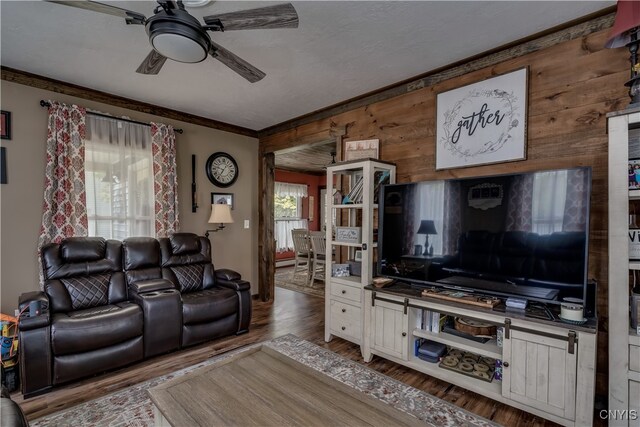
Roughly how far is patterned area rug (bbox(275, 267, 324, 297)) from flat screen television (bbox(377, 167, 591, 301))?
2586 millimetres

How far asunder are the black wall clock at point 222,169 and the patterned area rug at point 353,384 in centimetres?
257

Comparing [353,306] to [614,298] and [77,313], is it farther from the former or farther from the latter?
[77,313]

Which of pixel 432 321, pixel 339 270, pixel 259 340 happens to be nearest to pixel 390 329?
pixel 432 321

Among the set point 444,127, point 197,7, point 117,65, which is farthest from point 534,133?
point 117,65

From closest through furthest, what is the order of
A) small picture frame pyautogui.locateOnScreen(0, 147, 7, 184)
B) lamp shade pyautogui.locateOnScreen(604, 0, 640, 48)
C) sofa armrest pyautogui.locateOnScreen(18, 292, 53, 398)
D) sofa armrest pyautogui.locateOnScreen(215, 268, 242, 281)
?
lamp shade pyautogui.locateOnScreen(604, 0, 640, 48) → sofa armrest pyautogui.locateOnScreen(18, 292, 53, 398) → small picture frame pyautogui.locateOnScreen(0, 147, 7, 184) → sofa armrest pyautogui.locateOnScreen(215, 268, 242, 281)

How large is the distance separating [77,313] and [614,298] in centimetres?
379

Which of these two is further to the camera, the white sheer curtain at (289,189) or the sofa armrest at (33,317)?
the white sheer curtain at (289,189)

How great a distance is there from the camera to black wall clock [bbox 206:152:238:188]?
4.31 meters

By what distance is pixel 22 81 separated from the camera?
2863 millimetres

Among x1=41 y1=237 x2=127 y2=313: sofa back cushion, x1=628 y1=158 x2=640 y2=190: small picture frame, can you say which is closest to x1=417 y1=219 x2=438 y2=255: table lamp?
x1=628 y1=158 x2=640 y2=190: small picture frame

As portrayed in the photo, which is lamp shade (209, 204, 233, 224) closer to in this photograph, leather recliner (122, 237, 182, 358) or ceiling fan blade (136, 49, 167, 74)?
leather recliner (122, 237, 182, 358)

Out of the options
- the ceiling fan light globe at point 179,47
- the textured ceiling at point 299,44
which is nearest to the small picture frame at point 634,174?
the textured ceiling at point 299,44

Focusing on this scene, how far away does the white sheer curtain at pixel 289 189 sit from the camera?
7907 millimetres

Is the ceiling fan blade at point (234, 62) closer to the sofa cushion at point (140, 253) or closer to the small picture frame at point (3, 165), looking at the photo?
the sofa cushion at point (140, 253)
